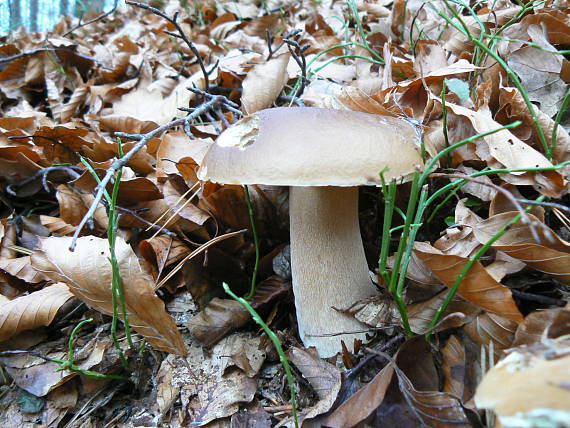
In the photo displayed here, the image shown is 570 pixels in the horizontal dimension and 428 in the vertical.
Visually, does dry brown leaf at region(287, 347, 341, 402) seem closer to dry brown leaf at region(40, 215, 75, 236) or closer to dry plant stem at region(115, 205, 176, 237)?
dry plant stem at region(115, 205, 176, 237)

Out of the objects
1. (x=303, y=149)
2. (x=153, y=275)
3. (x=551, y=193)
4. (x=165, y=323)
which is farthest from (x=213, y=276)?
(x=551, y=193)

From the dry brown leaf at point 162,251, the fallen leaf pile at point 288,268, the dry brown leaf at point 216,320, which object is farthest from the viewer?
the dry brown leaf at point 162,251

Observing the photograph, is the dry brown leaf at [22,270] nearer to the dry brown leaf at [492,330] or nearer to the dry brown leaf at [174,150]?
the dry brown leaf at [174,150]

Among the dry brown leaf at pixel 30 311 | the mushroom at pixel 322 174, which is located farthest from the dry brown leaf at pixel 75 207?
the mushroom at pixel 322 174

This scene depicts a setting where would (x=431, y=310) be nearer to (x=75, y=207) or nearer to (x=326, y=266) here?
(x=326, y=266)

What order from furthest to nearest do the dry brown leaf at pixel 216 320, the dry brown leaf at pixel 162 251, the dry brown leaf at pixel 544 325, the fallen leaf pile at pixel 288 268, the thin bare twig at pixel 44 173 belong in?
the thin bare twig at pixel 44 173
the dry brown leaf at pixel 162 251
the dry brown leaf at pixel 216 320
the fallen leaf pile at pixel 288 268
the dry brown leaf at pixel 544 325

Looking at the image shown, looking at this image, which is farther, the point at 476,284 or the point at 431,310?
the point at 431,310

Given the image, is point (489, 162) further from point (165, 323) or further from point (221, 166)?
point (165, 323)

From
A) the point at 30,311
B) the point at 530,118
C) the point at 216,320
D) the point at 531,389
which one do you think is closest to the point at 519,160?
the point at 530,118
